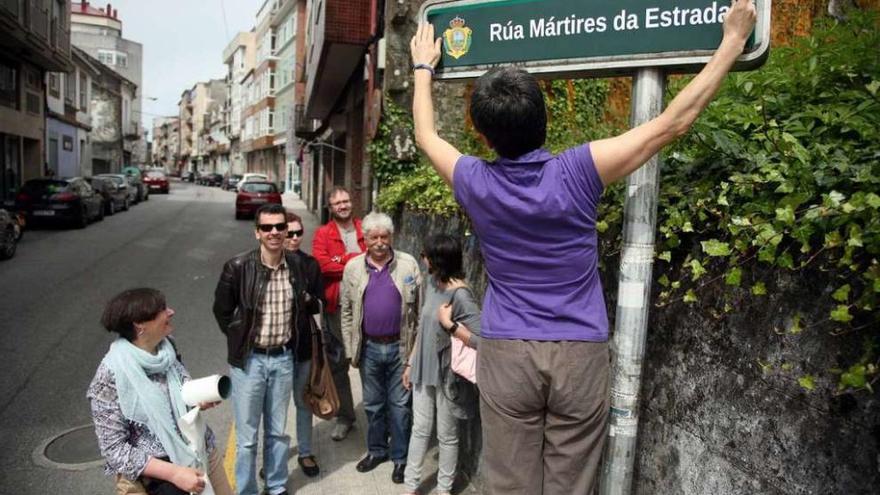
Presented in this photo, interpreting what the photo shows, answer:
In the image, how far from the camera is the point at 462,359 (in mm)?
3832

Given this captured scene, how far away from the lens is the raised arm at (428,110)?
2.17 meters

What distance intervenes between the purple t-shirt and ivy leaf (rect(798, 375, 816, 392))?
2.02 feet

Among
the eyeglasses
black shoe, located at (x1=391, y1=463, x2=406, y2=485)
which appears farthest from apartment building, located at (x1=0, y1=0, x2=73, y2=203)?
black shoe, located at (x1=391, y1=463, x2=406, y2=485)

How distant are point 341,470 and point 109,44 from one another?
217 feet

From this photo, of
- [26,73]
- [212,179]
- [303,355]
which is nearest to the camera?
[303,355]

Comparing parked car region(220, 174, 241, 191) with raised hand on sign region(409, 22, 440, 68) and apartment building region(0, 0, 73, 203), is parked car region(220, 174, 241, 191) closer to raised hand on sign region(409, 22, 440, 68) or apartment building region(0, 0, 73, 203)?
apartment building region(0, 0, 73, 203)

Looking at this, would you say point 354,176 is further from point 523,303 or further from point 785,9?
point 523,303

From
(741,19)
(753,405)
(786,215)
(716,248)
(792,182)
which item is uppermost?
(741,19)

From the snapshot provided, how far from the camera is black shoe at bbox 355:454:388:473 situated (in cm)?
459

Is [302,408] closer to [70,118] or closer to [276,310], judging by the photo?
[276,310]

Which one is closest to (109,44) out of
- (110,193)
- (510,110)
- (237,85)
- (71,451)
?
(237,85)

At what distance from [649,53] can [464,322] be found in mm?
2043

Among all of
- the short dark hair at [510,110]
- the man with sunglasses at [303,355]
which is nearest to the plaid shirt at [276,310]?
the man with sunglasses at [303,355]

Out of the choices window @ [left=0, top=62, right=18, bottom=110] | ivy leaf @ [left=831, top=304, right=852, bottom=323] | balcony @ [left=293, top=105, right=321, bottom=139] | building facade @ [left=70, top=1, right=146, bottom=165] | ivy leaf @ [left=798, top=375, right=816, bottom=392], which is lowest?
ivy leaf @ [left=798, top=375, right=816, bottom=392]
